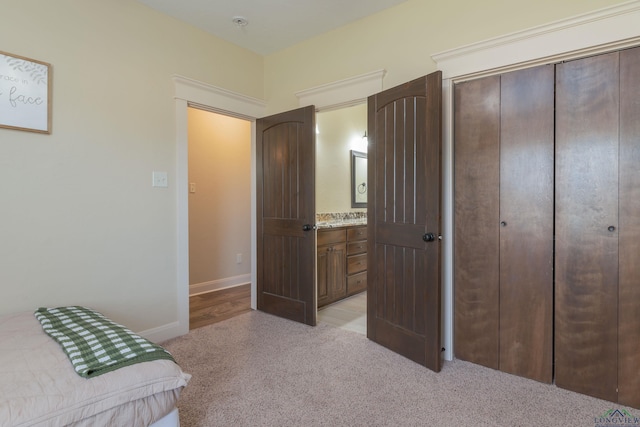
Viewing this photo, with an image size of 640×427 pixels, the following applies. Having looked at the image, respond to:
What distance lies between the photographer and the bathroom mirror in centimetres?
480

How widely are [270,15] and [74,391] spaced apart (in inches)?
110

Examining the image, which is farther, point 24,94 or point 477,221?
point 477,221

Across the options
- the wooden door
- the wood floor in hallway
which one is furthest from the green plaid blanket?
the wooden door

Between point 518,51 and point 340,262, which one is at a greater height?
point 518,51

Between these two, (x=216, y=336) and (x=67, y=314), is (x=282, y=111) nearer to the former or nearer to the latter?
(x=216, y=336)

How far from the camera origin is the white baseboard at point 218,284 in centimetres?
425

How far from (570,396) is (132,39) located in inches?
148

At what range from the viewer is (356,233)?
4027 millimetres

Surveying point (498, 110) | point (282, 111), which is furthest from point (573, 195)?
point (282, 111)

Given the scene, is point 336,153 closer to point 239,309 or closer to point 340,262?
point 340,262

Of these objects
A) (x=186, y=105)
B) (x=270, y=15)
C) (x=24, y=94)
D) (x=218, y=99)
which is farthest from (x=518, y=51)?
(x=24, y=94)

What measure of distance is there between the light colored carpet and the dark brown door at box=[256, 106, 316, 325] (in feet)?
1.95

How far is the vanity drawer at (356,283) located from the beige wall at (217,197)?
1672 mm

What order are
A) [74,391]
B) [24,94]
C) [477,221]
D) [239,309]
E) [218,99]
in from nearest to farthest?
[74,391]
[24,94]
[477,221]
[218,99]
[239,309]
